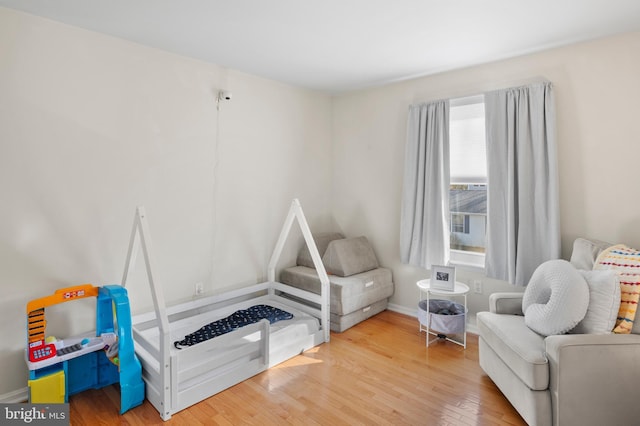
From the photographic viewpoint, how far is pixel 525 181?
2834mm

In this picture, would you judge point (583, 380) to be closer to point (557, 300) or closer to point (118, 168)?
point (557, 300)

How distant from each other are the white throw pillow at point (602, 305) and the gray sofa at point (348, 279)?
1.80m

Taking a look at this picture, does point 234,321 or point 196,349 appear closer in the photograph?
point 196,349

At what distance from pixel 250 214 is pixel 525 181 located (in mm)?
2511

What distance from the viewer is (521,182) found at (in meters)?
2.84

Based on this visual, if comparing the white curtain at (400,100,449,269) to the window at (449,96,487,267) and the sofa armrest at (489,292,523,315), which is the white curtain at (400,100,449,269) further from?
the sofa armrest at (489,292,523,315)

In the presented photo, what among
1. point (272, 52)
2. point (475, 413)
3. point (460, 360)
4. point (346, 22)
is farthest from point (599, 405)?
point (272, 52)

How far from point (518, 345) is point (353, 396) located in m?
1.07

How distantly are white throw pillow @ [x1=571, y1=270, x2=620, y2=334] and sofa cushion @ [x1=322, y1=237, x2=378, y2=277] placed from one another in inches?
77.5

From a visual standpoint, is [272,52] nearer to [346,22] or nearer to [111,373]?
[346,22]

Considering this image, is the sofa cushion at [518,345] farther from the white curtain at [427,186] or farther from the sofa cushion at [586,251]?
the white curtain at [427,186]

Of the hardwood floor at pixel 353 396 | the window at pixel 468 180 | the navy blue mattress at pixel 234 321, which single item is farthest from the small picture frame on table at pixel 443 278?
the navy blue mattress at pixel 234 321
